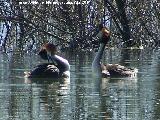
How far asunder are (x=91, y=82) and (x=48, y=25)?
13223 millimetres

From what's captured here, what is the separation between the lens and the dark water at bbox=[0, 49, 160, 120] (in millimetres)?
10883

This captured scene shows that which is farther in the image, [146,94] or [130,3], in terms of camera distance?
[130,3]

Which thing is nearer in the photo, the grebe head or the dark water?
the dark water

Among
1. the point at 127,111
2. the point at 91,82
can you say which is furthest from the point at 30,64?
the point at 127,111

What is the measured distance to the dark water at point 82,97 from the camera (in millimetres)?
10883

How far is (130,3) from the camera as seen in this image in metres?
29.9

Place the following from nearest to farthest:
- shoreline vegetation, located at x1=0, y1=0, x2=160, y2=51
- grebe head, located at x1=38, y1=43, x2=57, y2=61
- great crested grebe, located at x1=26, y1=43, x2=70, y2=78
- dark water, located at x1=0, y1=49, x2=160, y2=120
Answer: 1. dark water, located at x1=0, y1=49, x2=160, y2=120
2. great crested grebe, located at x1=26, y1=43, x2=70, y2=78
3. grebe head, located at x1=38, y1=43, x2=57, y2=61
4. shoreline vegetation, located at x1=0, y1=0, x2=160, y2=51

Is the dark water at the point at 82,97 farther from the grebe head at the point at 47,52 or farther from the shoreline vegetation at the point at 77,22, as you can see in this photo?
the shoreline vegetation at the point at 77,22

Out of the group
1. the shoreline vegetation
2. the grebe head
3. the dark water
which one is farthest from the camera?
the shoreline vegetation

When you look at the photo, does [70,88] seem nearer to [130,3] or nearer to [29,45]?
[29,45]

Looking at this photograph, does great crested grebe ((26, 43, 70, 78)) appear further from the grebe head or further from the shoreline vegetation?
the shoreline vegetation

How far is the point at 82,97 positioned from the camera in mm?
12805

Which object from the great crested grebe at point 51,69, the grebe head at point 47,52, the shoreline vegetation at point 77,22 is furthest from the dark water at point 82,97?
the shoreline vegetation at point 77,22

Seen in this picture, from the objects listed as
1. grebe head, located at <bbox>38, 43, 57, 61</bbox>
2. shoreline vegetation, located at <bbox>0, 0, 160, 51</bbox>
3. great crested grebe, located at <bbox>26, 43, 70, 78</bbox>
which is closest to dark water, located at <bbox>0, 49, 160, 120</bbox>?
great crested grebe, located at <bbox>26, 43, 70, 78</bbox>
